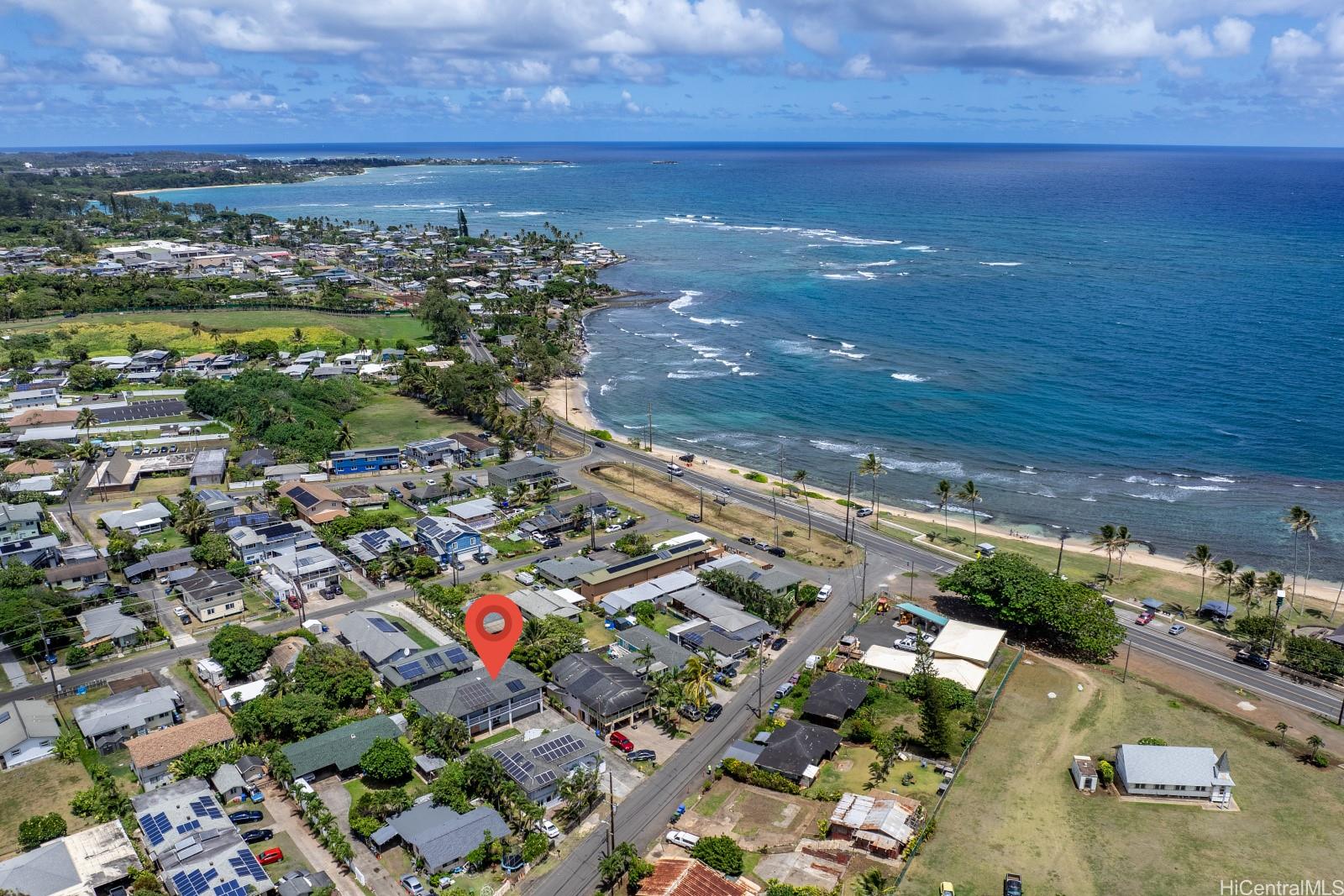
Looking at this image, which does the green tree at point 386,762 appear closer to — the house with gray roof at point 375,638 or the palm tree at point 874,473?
the house with gray roof at point 375,638

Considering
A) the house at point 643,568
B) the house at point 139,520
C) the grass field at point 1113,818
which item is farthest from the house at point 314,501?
the grass field at point 1113,818

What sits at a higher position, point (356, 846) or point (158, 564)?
point (158, 564)

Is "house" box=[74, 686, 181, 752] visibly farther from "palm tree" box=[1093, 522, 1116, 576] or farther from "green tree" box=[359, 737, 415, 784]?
"palm tree" box=[1093, 522, 1116, 576]

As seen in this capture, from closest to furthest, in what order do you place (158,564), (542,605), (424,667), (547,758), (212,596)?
1. (547,758)
2. (424,667)
3. (212,596)
4. (542,605)
5. (158,564)

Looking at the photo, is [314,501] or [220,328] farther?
[220,328]

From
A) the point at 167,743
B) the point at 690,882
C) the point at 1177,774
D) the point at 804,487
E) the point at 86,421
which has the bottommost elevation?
the point at 804,487

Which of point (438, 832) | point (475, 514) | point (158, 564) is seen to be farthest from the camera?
point (475, 514)

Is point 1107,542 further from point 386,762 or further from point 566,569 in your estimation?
point 386,762

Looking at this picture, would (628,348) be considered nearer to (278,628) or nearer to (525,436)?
(525,436)

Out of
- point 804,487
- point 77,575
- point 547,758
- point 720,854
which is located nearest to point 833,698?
point 720,854
